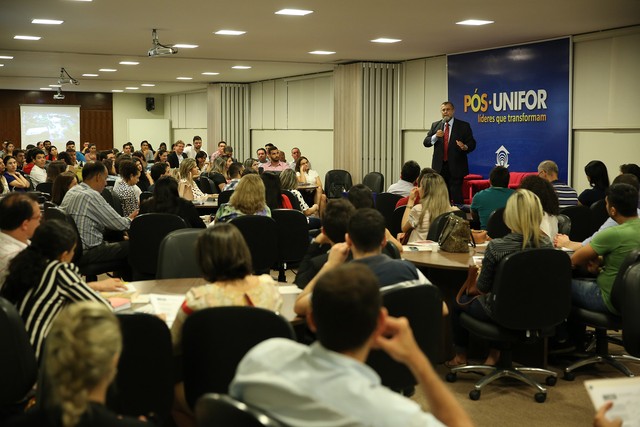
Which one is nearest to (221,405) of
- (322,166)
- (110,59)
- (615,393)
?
(615,393)

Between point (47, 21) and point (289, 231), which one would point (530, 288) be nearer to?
point (289, 231)

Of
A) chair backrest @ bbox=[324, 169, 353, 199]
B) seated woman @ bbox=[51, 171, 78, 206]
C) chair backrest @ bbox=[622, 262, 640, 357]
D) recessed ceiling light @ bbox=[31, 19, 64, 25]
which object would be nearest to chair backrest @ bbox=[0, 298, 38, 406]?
chair backrest @ bbox=[622, 262, 640, 357]

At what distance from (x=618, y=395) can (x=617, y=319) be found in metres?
3.23

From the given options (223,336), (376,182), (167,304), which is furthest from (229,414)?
(376,182)

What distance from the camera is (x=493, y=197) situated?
7375mm

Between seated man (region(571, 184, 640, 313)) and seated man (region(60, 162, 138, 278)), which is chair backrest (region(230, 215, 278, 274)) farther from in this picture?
seated man (region(571, 184, 640, 313))

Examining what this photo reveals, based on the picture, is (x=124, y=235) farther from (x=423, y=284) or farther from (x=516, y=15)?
(x=516, y=15)

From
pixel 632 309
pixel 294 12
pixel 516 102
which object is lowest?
pixel 632 309

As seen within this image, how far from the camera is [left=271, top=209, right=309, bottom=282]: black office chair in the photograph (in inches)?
287

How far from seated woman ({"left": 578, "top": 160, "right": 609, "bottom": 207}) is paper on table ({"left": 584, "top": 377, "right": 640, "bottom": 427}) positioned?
6.38 m

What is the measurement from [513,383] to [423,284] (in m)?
2.07

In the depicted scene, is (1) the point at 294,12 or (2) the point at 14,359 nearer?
(2) the point at 14,359

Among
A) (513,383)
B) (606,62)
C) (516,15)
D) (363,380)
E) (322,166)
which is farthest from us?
(322,166)

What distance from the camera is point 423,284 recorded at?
146 inches
